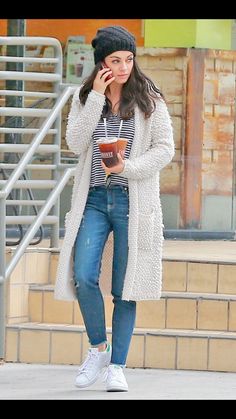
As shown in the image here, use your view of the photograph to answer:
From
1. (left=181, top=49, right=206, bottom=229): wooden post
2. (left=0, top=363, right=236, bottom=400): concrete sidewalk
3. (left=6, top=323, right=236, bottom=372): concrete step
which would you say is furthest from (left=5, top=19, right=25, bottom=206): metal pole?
(left=0, top=363, right=236, bottom=400): concrete sidewalk

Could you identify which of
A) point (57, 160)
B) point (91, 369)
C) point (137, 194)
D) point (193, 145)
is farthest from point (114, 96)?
point (193, 145)

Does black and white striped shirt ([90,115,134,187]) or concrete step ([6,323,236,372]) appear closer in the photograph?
black and white striped shirt ([90,115,134,187])

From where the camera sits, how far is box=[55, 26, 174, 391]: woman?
267 inches

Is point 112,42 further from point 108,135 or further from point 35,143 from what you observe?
point 35,143

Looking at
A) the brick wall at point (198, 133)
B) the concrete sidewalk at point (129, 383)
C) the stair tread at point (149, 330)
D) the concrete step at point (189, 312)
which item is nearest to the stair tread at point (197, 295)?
the concrete step at point (189, 312)

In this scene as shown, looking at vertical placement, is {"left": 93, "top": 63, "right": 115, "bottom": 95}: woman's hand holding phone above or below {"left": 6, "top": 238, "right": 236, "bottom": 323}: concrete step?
above

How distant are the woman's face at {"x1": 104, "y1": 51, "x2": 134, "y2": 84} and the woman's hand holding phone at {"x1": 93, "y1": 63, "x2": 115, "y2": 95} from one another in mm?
26

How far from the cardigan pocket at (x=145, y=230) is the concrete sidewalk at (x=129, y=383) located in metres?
0.78

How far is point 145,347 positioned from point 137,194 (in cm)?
161

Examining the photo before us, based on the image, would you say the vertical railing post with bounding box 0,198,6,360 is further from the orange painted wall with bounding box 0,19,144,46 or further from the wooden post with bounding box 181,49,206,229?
the orange painted wall with bounding box 0,19,144,46

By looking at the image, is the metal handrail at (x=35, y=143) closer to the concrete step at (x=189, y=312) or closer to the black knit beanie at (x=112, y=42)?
the concrete step at (x=189, y=312)
